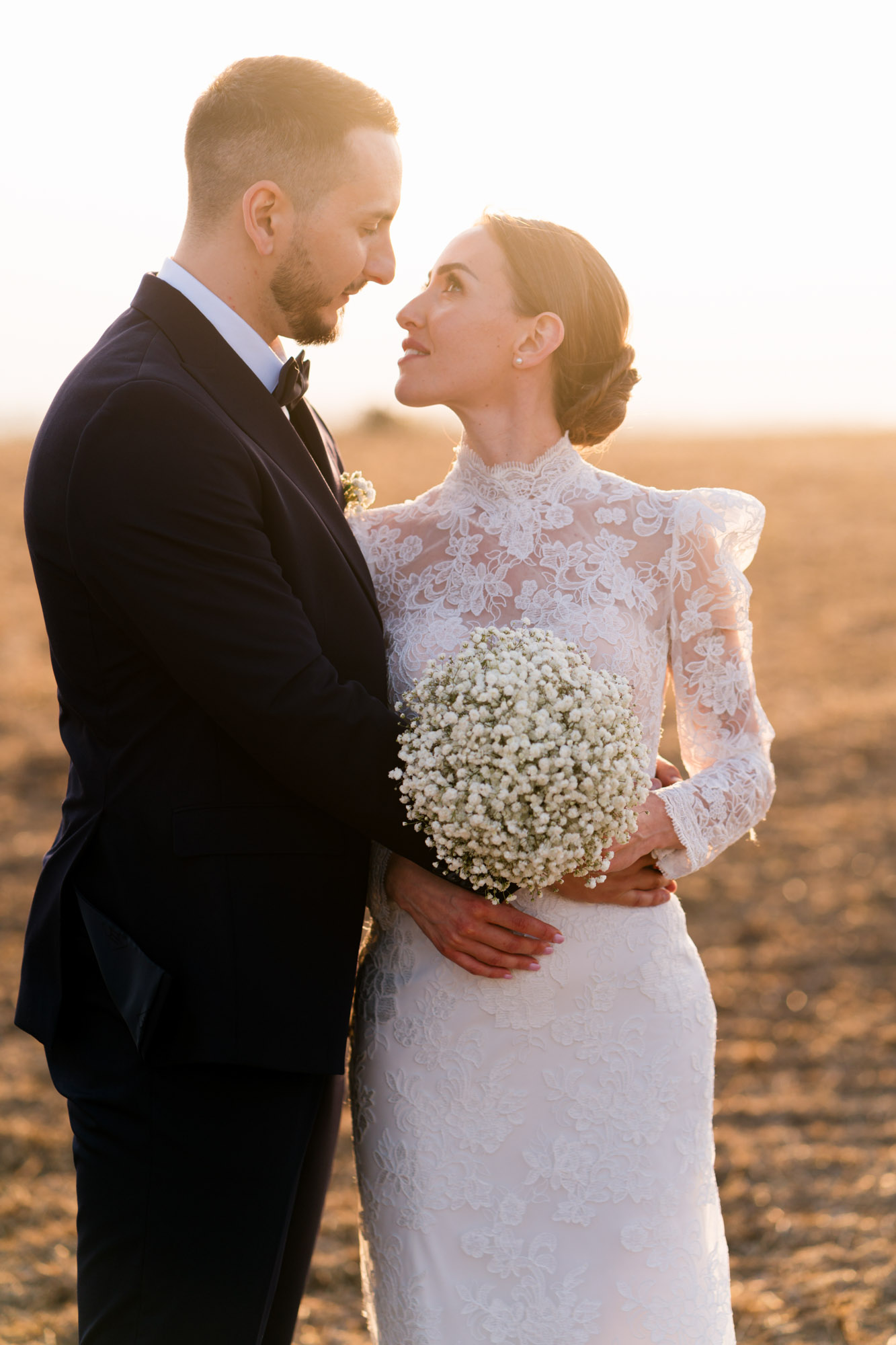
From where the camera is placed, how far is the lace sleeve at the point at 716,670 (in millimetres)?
2797

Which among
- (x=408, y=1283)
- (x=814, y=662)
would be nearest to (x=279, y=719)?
(x=408, y=1283)

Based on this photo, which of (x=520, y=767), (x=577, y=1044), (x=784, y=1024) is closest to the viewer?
(x=520, y=767)

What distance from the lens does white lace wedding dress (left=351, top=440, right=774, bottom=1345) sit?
2668mm

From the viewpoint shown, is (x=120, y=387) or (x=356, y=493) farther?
(x=356, y=493)

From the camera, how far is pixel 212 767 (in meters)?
2.44

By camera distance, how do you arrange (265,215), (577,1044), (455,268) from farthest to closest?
(455,268) < (577,1044) < (265,215)

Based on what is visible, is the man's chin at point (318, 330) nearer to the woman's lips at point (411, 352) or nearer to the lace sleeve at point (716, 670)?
the woman's lips at point (411, 352)

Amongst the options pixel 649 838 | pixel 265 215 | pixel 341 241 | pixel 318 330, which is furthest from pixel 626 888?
pixel 265 215

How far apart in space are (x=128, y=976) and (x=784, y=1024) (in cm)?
451

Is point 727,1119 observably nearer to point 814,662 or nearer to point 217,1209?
point 217,1209

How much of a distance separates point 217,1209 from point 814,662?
1024cm

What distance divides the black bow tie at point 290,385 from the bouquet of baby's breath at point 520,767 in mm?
729

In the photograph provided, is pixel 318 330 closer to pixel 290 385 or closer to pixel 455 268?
pixel 290 385

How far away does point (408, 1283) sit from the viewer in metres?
2.70
